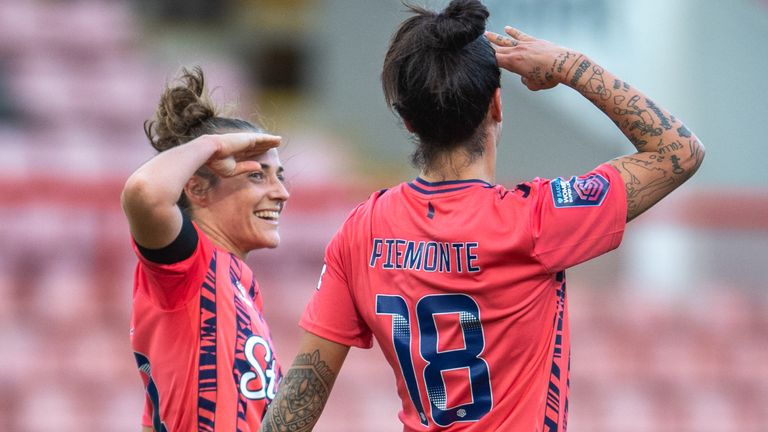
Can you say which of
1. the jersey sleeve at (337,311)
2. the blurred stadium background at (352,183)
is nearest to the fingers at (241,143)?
the jersey sleeve at (337,311)

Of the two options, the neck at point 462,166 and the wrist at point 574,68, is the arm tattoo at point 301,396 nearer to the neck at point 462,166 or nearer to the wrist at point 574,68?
the neck at point 462,166

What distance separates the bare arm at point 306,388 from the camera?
2451 mm

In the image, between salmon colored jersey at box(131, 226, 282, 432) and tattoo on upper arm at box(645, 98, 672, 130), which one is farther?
salmon colored jersey at box(131, 226, 282, 432)

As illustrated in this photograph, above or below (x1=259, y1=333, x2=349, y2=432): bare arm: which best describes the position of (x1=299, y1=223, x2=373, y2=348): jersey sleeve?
above

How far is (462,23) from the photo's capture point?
7.55 ft

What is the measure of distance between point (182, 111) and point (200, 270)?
0.56 meters

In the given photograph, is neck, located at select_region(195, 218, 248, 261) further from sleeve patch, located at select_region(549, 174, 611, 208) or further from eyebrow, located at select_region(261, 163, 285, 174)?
sleeve patch, located at select_region(549, 174, 611, 208)

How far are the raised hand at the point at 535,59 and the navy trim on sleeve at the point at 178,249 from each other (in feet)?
2.98

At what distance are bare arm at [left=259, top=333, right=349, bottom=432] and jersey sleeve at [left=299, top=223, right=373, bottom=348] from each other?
0.02 meters

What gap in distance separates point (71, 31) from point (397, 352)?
25.0 ft

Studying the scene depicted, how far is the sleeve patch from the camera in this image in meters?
2.24

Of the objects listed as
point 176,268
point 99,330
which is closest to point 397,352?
point 176,268

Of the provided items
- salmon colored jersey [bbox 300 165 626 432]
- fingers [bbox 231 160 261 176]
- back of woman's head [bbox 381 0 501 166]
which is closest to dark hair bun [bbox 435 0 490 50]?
back of woman's head [bbox 381 0 501 166]

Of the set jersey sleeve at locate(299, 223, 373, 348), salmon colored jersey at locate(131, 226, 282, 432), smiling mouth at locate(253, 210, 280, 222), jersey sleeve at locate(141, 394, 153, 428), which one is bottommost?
jersey sleeve at locate(141, 394, 153, 428)
